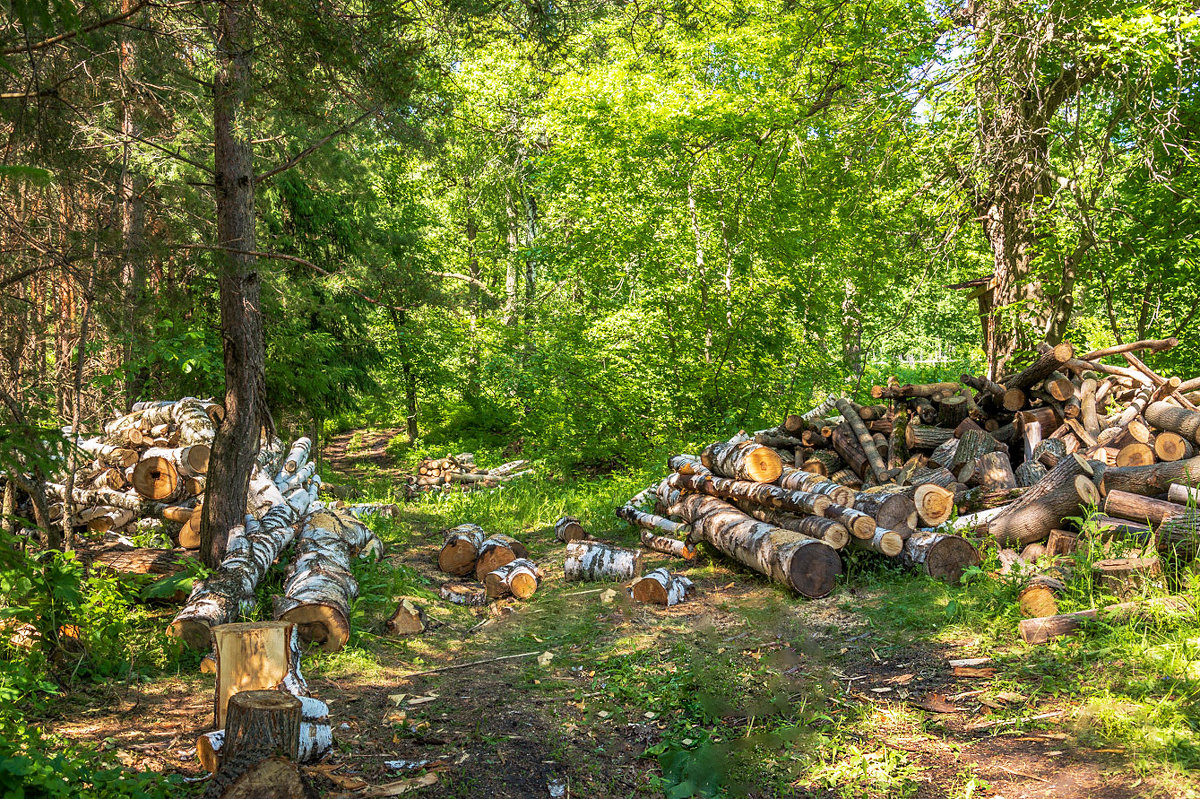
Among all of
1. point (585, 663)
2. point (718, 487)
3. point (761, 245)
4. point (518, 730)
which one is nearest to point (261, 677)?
point (518, 730)

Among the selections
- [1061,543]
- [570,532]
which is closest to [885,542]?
[1061,543]

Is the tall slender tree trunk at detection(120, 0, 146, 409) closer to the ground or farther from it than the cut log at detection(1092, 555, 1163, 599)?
farther from it

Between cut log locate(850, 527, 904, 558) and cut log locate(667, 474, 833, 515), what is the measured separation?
607 millimetres

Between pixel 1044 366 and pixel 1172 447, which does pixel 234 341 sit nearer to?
pixel 1044 366

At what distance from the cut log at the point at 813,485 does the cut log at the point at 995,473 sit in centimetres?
128

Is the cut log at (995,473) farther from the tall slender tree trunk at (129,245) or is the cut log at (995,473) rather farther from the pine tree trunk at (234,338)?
the tall slender tree trunk at (129,245)

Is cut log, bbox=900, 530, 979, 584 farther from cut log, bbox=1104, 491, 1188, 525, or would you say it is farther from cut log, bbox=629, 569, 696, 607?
cut log, bbox=629, 569, 696, 607

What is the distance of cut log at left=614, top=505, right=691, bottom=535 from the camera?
947 centimetres

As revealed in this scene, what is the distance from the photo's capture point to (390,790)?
3691mm

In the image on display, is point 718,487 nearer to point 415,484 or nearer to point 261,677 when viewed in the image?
point 261,677

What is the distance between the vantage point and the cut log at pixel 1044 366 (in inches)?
322

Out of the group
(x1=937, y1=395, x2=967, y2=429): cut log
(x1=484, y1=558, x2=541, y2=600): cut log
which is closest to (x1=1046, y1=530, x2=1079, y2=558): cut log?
(x1=937, y1=395, x2=967, y2=429): cut log

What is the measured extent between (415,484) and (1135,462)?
44.1ft

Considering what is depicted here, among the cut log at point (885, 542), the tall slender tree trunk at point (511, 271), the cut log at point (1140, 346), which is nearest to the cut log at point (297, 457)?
the cut log at point (885, 542)
